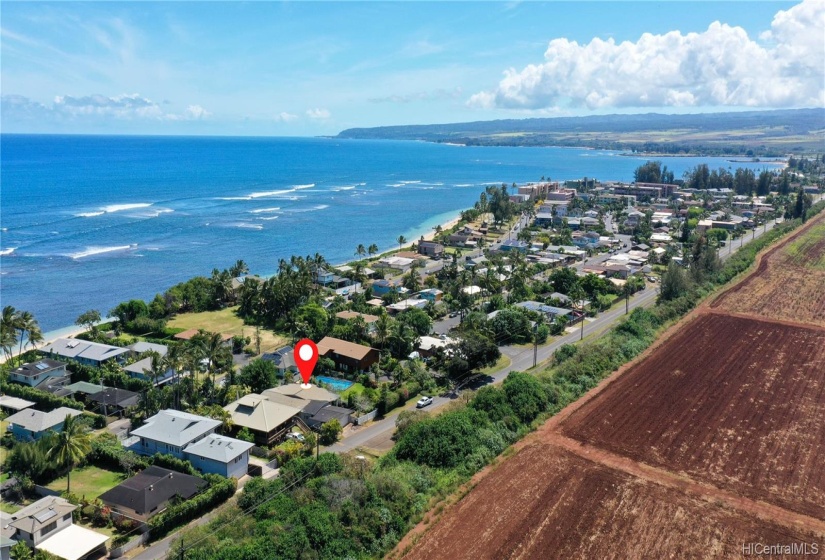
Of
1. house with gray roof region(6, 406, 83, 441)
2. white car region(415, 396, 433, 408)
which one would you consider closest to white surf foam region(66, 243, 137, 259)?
house with gray roof region(6, 406, 83, 441)

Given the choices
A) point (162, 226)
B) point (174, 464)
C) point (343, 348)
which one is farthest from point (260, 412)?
point (162, 226)

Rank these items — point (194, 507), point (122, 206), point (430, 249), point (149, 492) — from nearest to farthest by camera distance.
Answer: point (194, 507), point (149, 492), point (430, 249), point (122, 206)

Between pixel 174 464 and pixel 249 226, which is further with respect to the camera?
pixel 249 226

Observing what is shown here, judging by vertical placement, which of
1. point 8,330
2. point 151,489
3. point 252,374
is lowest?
point 252,374

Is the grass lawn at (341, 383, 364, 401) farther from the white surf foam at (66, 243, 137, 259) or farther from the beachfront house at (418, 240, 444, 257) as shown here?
the white surf foam at (66, 243, 137, 259)

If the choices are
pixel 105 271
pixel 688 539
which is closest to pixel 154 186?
pixel 105 271

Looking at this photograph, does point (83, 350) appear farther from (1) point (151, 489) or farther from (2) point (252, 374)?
(1) point (151, 489)

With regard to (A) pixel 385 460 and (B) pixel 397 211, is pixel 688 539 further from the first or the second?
(B) pixel 397 211
